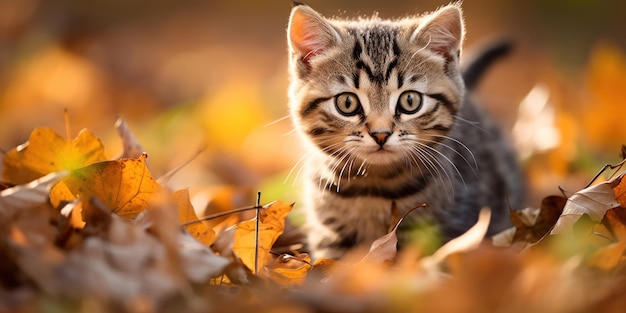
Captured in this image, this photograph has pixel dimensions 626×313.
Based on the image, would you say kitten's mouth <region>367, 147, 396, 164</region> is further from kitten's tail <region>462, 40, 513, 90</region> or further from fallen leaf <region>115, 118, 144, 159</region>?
kitten's tail <region>462, 40, 513, 90</region>

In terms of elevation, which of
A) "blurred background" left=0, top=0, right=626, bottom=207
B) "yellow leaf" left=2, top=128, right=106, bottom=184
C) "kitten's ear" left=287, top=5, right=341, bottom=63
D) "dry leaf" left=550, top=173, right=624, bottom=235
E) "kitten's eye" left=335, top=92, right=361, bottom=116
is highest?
"kitten's ear" left=287, top=5, right=341, bottom=63

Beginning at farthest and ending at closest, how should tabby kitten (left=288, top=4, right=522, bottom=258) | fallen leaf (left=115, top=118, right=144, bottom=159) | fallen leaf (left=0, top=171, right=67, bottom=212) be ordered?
tabby kitten (left=288, top=4, right=522, bottom=258), fallen leaf (left=115, top=118, right=144, bottom=159), fallen leaf (left=0, top=171, right=67, bottom=212)

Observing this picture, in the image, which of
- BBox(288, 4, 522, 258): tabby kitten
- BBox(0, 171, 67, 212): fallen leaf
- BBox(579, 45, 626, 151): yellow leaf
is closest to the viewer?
BBox(0, 171, 67, 212): fallen leaf

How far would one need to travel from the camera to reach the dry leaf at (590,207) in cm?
177

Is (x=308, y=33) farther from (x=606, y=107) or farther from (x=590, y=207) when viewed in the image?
(x=606, y=107)

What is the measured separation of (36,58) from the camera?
15.4 feet

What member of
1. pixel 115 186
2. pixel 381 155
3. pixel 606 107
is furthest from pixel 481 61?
pixel 115 186

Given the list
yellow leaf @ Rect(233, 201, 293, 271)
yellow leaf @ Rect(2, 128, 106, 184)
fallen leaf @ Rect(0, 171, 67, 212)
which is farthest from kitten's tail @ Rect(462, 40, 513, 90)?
fallen leaf @ Rect(0, 171, 67, 212)

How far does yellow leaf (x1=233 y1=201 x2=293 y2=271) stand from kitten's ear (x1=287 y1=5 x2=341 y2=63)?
709 millimetres

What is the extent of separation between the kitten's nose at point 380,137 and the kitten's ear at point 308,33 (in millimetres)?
367

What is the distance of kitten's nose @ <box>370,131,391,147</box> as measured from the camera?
2.15 meters

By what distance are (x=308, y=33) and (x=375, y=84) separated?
30cm

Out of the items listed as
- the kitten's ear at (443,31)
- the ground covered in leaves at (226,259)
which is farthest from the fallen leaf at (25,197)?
the kitten's ear at (443,31)

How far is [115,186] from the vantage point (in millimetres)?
1763
